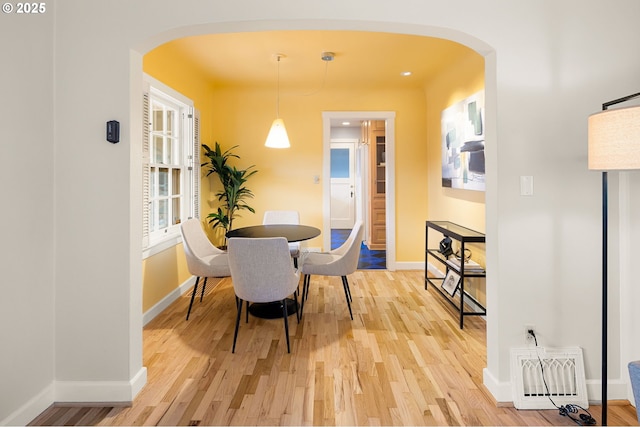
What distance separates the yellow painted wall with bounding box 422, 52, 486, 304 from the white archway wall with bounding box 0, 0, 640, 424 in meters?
1.37

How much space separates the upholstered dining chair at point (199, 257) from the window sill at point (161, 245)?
0.97 ft

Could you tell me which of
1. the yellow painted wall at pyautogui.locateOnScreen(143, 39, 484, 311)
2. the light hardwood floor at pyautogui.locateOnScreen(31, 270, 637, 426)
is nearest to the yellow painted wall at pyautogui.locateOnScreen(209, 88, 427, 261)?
the yellow painted wall at pyautogui.locateOnScreen(143, 39, 484, 311)

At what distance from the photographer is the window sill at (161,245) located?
3405 mm

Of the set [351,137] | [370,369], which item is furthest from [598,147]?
[351,137]

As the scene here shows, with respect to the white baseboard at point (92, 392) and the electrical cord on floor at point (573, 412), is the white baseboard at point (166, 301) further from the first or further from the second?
the electrical cord on floor at point (573, 412)

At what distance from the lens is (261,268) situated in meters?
2.70

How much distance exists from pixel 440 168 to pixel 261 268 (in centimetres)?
297

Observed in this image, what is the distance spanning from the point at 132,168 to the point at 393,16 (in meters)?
1.64

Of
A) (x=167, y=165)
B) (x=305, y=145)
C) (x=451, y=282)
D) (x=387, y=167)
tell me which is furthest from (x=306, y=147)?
(x=451, y=282)

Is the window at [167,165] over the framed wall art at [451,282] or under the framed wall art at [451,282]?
over

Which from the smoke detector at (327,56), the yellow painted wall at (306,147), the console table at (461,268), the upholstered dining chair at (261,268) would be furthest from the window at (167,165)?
the console table at (461,268)

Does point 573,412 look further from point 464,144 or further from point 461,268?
point 464,144

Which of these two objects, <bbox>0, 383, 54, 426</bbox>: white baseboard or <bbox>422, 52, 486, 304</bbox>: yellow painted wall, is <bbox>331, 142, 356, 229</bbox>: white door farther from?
<bbox>0, 383, 54, 426</bbox>: white baseboard

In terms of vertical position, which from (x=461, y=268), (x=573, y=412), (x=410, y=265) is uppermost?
(x=461, y=268)
